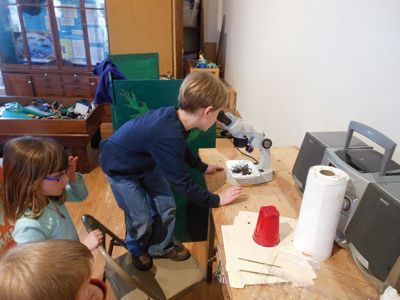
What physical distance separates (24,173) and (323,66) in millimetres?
1340

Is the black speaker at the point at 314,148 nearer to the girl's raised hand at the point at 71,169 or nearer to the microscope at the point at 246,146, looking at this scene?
the microscope at the point at 246,146

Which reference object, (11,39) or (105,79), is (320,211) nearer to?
(105,79)

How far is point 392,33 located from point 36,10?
3962 mm

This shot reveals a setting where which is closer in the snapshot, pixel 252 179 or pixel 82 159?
pixel 252 179

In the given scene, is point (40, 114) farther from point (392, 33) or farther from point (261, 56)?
point (392, 33)

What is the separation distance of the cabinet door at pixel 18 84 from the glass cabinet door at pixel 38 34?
0.79 feet

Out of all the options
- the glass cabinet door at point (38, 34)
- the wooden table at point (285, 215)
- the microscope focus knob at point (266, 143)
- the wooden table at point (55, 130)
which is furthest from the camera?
the glass cabinet door at point (38, 34)

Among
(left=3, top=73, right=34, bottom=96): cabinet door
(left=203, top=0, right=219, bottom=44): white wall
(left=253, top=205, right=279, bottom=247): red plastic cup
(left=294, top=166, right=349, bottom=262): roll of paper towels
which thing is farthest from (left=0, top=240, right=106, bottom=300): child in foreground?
(left=203, top=0, right=219, bottom=44): white wall

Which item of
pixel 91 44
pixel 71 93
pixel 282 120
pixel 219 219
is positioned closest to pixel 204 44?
pixel 91 44

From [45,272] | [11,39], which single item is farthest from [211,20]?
[45,272]

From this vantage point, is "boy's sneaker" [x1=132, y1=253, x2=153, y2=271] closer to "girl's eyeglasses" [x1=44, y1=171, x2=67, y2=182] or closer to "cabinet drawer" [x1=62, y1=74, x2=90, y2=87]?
"girl's eyeglasses" [x1=44, y1=171, x2=67, y2=182]

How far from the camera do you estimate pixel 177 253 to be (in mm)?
1413

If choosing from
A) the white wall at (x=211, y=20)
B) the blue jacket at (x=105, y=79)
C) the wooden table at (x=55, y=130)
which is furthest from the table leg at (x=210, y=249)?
the white wall at (x=211, y=20)

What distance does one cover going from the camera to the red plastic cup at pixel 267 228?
854 millimetres
